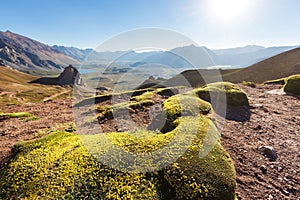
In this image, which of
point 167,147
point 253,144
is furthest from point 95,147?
point 253,144

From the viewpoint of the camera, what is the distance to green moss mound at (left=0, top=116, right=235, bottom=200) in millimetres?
6277

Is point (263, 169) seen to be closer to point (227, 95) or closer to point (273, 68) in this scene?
point (227, 95)

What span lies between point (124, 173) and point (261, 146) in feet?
25.6

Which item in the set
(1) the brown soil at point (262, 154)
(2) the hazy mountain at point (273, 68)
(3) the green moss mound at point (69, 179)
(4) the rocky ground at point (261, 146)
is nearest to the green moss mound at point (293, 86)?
(4) the rocky ground at point (261, 146)

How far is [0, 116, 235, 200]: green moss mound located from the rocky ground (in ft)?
4.71

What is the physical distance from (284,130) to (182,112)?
7.24 meters

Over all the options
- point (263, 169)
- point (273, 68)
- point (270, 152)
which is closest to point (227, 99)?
point (270, 152)

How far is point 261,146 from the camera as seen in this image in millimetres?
10719

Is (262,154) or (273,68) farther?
(273,68)

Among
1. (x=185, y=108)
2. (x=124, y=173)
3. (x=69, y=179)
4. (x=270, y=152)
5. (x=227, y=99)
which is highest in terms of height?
(x=185, y=108)

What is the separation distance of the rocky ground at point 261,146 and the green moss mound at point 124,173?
144cm

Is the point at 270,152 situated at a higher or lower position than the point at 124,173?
lower

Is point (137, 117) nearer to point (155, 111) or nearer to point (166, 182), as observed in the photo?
point (155, 111)

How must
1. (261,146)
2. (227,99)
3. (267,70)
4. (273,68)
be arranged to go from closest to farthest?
1. (261,146)
2. (227,99)
3. (273,68)
4. (267,70)
